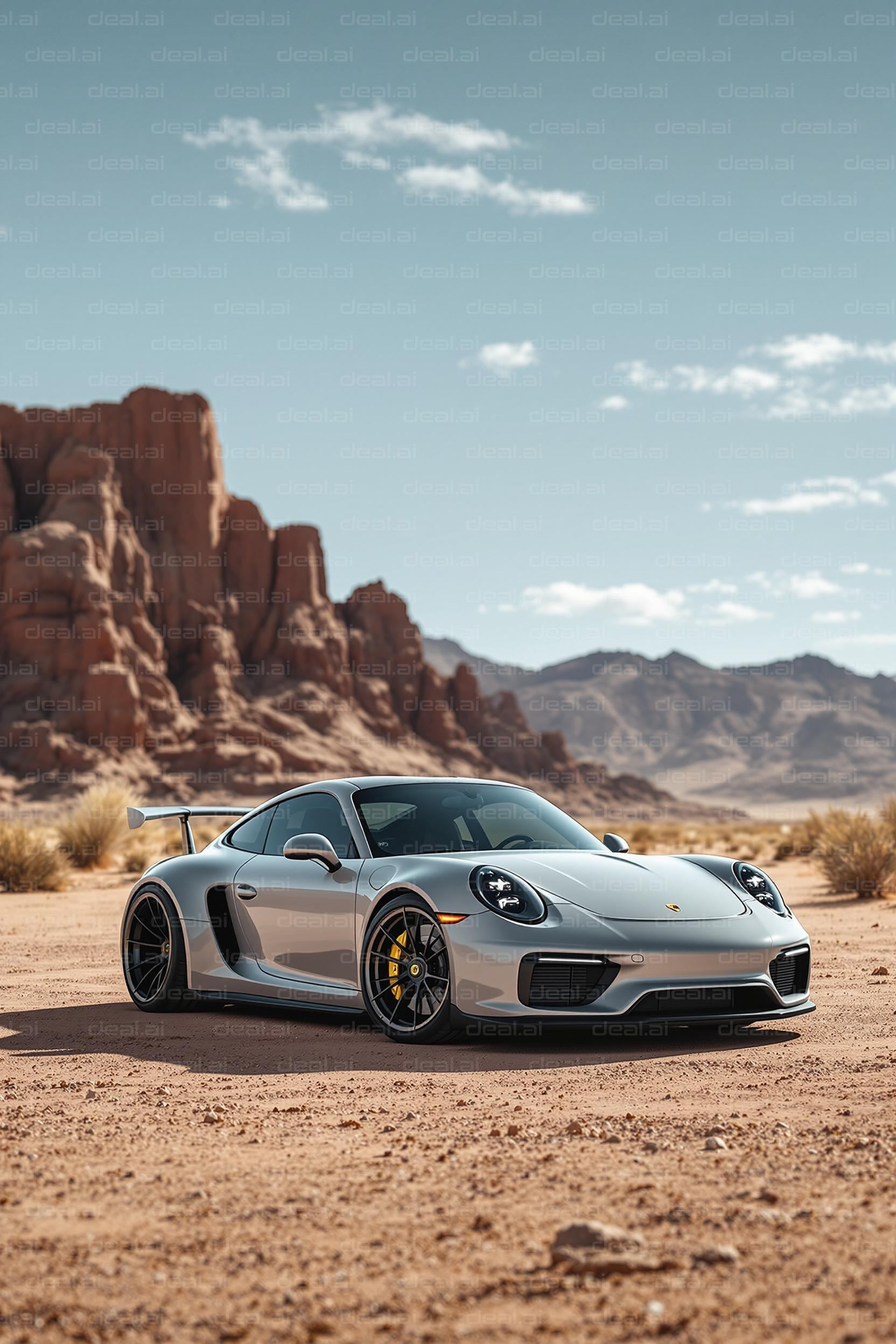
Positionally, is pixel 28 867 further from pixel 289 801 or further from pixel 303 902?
pixel 303 902

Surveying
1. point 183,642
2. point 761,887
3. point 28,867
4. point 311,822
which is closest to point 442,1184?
point 761,887

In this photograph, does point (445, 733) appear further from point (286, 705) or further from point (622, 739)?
point (622, 739)

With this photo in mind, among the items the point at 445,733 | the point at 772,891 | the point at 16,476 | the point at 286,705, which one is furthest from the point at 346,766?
the point at 772,891

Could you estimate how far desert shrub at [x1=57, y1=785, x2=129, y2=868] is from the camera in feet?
85.1

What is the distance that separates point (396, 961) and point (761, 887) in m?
2.22

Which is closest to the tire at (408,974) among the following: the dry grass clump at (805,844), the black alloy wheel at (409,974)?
the black alloy wheel at (409,974)

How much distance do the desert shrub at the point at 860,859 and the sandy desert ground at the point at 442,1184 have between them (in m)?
10.7

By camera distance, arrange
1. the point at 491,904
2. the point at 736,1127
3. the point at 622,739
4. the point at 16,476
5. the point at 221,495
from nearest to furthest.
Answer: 1. the point at 736,1127
2. the point at 491,904
3. the point at 16,476
4. the point at 221,495
5. the point at 622,739

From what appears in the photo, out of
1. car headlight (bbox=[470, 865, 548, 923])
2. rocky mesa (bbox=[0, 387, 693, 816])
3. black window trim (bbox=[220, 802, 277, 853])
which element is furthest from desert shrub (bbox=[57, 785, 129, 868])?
rocky mesa (bbox=[0, 387, 693, 816])

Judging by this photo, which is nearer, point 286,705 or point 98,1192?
point 98,1192

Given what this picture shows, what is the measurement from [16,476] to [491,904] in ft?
292

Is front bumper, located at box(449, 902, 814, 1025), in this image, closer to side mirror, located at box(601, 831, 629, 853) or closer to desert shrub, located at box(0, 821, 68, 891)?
side mirror, located at box(601, 831, 629, 853)

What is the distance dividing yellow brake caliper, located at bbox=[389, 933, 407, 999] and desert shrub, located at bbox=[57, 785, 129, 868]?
738 inches

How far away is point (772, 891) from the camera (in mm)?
8383
